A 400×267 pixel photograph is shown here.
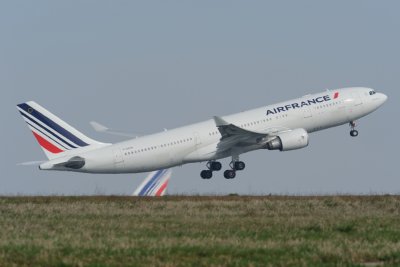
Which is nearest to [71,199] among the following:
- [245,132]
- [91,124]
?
[245,132]

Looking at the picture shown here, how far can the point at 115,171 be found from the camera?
60.7 meters

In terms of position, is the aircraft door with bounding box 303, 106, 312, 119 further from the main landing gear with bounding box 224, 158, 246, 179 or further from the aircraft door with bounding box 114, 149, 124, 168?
the aircraft door with bounding box 114, 149, 124, 168

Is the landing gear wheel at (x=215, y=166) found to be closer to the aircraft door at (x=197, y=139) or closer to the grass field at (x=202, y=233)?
the aircraft door at (x=197, y=139)

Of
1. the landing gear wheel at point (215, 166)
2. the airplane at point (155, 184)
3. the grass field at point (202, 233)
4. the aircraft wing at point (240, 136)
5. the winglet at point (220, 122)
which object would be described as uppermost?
the winglet at point (220, 122)

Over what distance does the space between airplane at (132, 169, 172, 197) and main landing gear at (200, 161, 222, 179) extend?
6.10m

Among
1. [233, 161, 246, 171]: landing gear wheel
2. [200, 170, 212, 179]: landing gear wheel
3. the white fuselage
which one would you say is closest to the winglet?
the white fuselage

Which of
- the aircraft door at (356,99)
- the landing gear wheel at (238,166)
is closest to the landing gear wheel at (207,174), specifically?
the landing gear wheel at (238,166)

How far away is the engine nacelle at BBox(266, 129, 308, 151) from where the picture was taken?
62469 mm

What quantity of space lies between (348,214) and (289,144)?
88.4 feet

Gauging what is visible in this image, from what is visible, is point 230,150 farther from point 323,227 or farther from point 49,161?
point 323,227

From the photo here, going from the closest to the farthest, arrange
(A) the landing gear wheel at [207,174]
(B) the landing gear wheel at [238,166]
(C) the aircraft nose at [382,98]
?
1. (B) the landing gear wheel at [238,166]
2. (A) the landing gear wheel at [207,174]
3. (C) the aircraft nose at [382,98]

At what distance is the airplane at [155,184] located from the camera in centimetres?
5913

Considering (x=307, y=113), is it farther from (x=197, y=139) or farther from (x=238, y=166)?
(x=197, y=139)

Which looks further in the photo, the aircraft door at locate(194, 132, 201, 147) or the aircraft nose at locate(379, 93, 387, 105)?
the aircraft nose at locate(379, 93, 387, 105)
